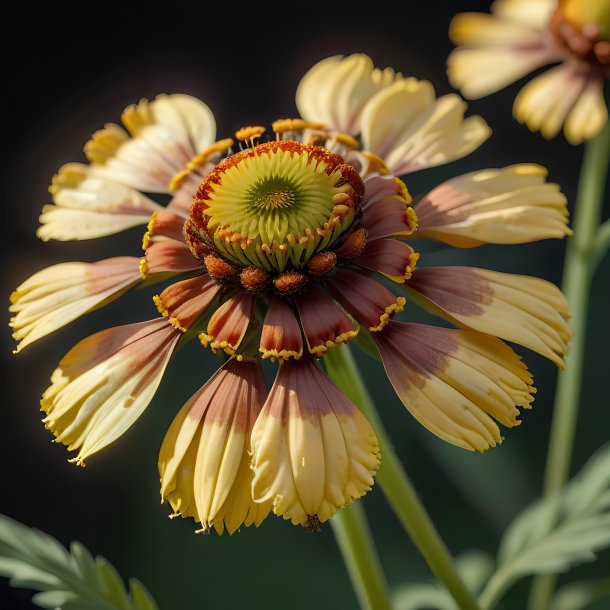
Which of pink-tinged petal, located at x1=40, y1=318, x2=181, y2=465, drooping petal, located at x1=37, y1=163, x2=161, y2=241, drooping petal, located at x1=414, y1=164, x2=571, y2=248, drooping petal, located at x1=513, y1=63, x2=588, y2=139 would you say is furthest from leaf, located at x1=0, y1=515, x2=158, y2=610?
drooping petal, located at x1=513, y1=63, x2=588, y2=139

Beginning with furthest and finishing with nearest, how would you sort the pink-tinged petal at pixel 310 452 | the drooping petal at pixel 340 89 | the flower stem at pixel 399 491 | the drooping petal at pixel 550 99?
the drooping petal at pixel 550 99
the drooping petal at pixel 340 89
the flower stem at pixel 399 491
the pink-tinged petal at pixel 310 452

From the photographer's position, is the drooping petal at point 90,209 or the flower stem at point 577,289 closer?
the drooping petal at point 90,209

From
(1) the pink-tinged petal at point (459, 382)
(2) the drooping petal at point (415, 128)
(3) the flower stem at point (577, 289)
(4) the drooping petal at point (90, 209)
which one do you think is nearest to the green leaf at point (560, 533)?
(3) the flower stem at point (577, 289)

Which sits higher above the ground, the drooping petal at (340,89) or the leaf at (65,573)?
the drooping petal at (340,89)

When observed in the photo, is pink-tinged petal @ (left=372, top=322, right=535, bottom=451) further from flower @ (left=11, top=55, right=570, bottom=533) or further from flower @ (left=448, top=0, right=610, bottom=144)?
flower @ (left=448, top=0, right=610, bottom=144)

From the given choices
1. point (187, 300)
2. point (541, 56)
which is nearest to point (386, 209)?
point (187, 300)

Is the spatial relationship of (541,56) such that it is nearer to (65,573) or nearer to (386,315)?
(386,315)

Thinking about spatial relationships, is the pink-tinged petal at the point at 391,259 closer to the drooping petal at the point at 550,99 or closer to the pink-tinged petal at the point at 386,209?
the pink-tinged petal at the point at 386,209
